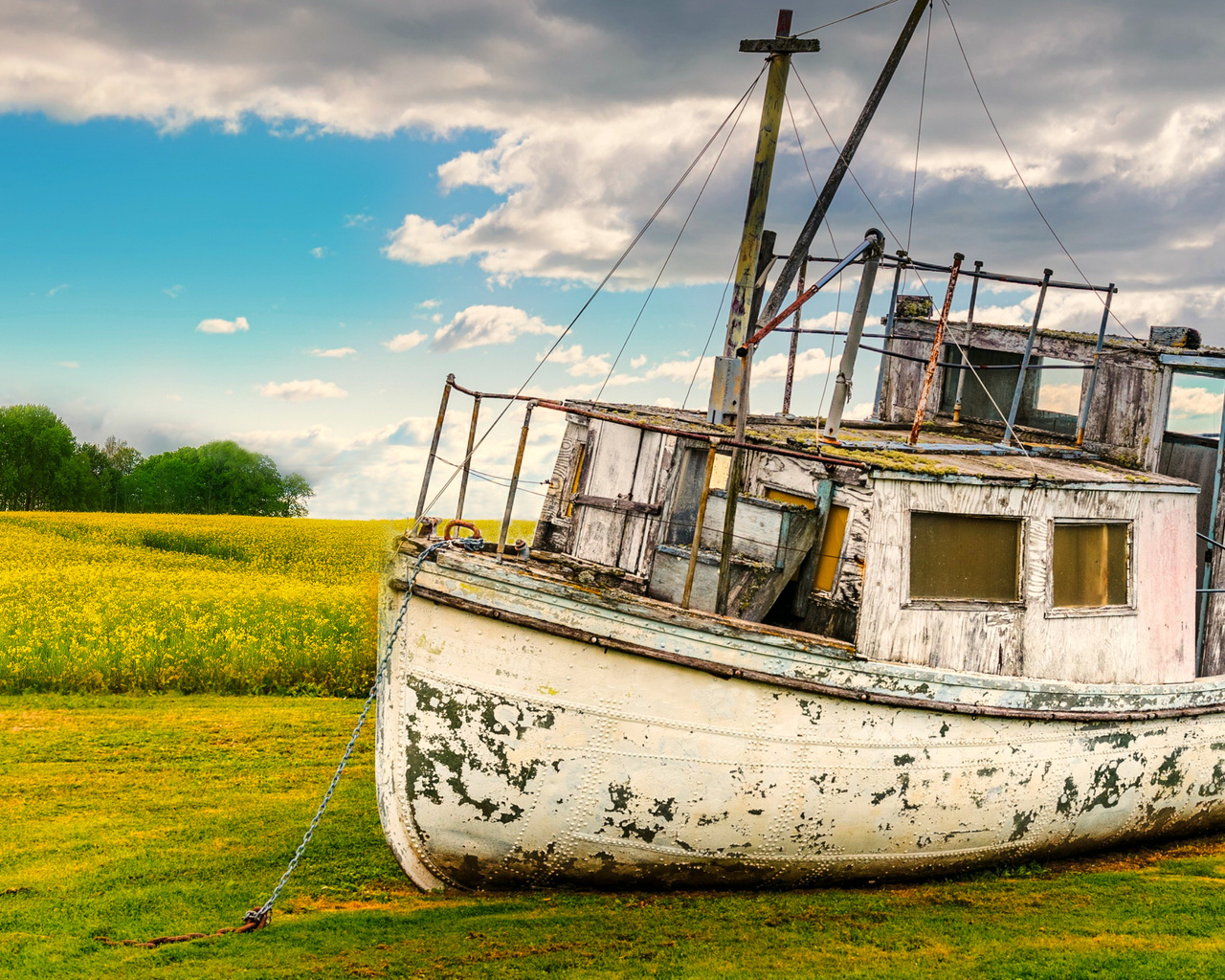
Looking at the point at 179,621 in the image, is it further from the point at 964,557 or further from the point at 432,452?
the point at 964,557

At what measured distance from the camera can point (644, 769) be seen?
637cm

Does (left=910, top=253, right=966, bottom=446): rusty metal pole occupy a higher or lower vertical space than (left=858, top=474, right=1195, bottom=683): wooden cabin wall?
higher

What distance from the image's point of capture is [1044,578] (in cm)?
753

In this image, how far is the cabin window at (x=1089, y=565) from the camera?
305 inches

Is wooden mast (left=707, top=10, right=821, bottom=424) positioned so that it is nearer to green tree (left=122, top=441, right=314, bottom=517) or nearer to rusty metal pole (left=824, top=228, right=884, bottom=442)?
rusty metal pole (left=824, top=228, right=884, bottom=442)

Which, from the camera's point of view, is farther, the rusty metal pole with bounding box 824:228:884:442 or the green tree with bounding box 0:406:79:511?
the green tree with bounding box 0:406:79:511

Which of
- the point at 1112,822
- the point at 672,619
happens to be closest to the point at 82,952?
the point at 672,619

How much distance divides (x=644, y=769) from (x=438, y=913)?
181 centimetres

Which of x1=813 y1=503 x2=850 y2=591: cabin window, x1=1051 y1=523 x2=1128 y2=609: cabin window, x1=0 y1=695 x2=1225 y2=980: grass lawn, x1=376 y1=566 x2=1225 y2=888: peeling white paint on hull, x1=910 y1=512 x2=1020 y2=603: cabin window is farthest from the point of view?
x1=1051 y1=523 x2=1128 y2=609: cabin window

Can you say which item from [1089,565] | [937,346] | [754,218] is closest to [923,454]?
[937,346]

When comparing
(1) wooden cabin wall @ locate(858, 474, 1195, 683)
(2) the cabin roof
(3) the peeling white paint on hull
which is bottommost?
(3) the peeling white paint on hull

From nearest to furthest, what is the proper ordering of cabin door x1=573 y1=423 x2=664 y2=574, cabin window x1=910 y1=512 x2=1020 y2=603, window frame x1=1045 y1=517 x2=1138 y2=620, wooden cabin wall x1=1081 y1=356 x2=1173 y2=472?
cabin window x1=910 y1=512 x2=1020 y2=603, window frame x1=1045 y1=517 x2=1138 y2=620, cabin door x1=573 y1=423 x2=664 y2=574, wooden cabin wall x1=1081 y1=356 x2=1173 y2=472

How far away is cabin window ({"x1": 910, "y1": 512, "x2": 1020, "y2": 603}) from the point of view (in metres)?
7.05

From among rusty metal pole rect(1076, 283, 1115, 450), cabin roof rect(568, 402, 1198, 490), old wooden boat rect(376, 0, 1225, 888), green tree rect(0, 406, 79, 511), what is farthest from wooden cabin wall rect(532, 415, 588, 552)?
green tree rect(0, 406, 79, 511)
